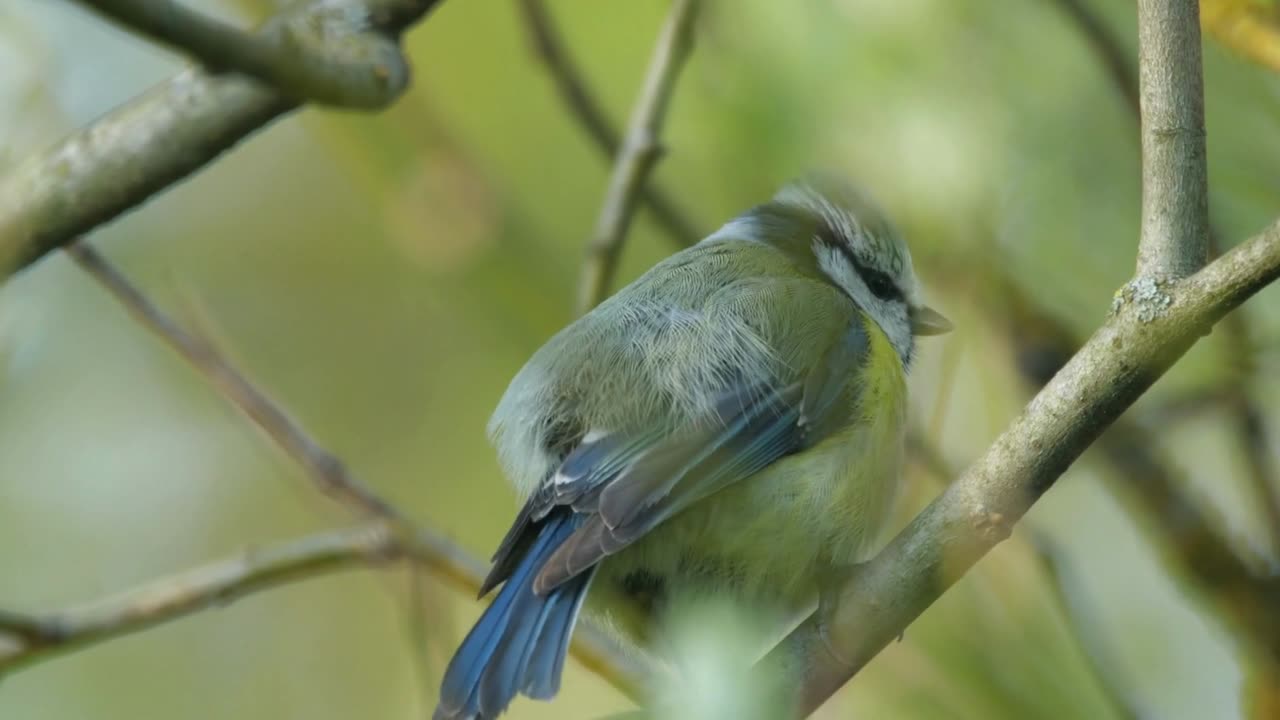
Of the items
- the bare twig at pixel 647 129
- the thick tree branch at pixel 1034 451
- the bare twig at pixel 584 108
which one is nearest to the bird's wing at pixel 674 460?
the thick tree branch at pixel 1034 451

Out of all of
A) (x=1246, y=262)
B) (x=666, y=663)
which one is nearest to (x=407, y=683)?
(x=666, y=663)

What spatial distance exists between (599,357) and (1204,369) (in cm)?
123

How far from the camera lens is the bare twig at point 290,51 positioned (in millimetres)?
1491

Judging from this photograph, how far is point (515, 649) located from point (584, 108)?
1.38 m

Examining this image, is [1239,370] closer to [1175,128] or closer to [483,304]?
[1175,128]

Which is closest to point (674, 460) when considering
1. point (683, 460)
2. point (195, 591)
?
point (683, 460)

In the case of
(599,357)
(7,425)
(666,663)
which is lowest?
(7,425)

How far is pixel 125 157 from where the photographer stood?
1929 mm

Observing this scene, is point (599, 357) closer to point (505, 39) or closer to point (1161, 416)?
point (1161, 416)

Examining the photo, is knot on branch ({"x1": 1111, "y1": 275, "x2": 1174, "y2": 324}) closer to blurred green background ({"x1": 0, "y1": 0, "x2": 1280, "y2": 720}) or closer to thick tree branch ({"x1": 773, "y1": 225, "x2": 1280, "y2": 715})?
thick tree branch ({"x1": 773, "y1": 225, "x2": 1280, "y2": 715})

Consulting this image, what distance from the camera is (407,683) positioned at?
485 centimetres

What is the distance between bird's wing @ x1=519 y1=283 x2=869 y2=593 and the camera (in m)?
2.08

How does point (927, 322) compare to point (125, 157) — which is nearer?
point (125, 157)

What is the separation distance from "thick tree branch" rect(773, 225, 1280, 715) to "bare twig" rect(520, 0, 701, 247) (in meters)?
1.22
